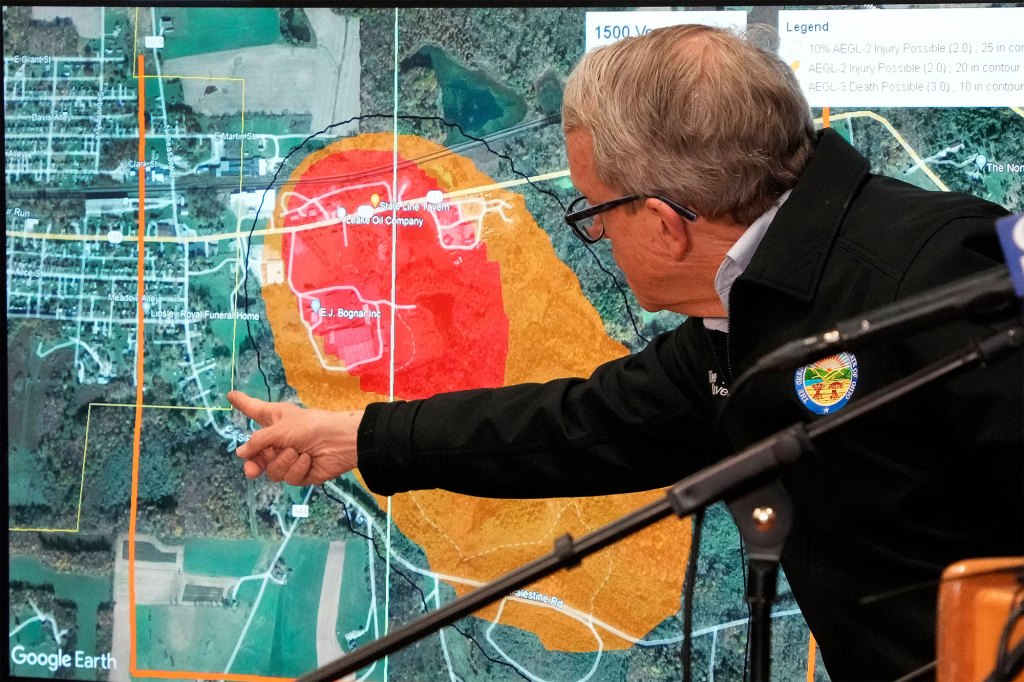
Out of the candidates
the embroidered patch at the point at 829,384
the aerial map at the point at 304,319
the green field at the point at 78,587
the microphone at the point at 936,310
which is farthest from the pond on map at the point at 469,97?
the microphone at the point at 936,310

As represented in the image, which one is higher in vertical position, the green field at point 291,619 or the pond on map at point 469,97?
the pond on map at point 469,97

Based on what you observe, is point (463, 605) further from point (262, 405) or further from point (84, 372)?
point (84, 372)

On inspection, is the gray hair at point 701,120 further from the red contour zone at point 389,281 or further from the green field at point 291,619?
the green field at point 291,619

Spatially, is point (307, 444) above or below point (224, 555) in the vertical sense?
above

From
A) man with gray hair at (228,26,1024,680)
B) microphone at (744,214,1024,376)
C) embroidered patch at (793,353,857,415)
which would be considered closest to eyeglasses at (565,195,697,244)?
man with gray hair at (228,26,1024,680)

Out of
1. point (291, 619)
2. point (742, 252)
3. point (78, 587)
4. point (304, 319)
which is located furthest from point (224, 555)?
point (742, 252)

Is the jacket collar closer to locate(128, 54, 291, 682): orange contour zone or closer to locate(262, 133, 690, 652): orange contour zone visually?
locate(262, 133, 690, 652): orange contour zone

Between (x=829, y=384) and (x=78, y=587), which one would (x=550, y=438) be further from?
(x=78, y=587)
